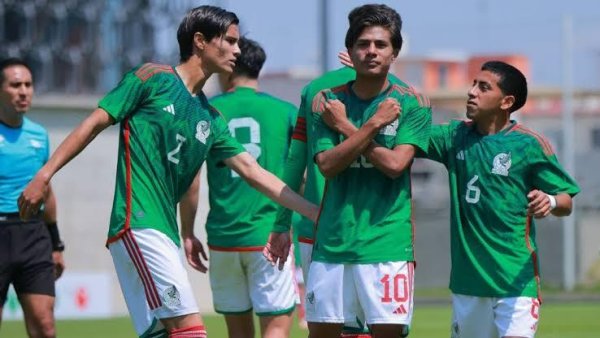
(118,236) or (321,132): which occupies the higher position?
(321,132)

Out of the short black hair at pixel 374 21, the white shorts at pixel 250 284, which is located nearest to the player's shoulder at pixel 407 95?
the short black hair at pixel 374 21

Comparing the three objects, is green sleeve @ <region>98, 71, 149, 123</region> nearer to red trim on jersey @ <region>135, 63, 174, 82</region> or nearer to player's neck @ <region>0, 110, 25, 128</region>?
red trim on jersey @ <region>135, 63, 174, 82</region>

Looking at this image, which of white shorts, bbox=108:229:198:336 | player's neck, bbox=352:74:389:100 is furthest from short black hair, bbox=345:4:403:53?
white shorts, bbox=108:229:198:336

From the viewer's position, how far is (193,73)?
304 inches

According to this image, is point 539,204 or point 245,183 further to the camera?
point 245,183

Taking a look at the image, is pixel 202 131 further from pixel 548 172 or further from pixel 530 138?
pixel 548 172

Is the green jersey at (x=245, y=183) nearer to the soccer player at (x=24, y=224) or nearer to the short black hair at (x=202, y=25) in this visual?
the soccer player at (x=24, y=224)

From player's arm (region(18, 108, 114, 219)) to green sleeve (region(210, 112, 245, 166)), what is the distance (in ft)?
2.62

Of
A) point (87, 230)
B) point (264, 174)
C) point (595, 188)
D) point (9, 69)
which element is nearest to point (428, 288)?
point (595, 188)

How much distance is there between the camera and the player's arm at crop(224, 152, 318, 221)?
7.79 m

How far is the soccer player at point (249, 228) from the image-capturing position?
9.76 m

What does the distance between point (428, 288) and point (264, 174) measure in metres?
22.3

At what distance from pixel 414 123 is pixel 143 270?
1.64m

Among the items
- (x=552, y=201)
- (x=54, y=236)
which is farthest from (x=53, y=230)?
(x=552, y=201)
